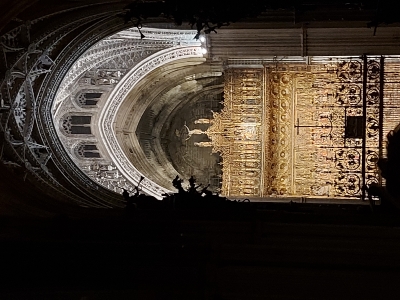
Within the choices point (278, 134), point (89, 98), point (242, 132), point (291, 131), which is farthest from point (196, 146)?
point (89, 98)

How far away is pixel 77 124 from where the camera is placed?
38.7ft

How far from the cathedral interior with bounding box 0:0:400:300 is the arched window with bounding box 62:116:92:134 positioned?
0.10 feet

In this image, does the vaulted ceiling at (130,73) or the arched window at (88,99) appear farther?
the arched window at (88,99)

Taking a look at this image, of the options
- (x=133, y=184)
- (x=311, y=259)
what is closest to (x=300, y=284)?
(x=311, y=259)

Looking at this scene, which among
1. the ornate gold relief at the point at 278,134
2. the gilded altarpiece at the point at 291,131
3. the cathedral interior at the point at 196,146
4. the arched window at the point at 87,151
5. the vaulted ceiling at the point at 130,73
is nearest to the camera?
the cathedral interior at the point at 196,146

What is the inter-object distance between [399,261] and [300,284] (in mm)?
637

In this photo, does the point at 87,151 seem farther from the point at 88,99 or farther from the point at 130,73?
the point at 130,73

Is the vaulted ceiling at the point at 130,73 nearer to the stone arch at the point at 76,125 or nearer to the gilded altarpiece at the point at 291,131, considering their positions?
the stone arch at the point at 76,125

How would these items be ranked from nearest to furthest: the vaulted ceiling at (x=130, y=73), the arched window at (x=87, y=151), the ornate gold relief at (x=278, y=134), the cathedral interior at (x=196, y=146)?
the cathedral interior at (x=196, y=146) → the vaulted ceiling at (x=130, y=73) → the arched window at (x=87, y=151) → the ornate gold relief at (x=278, y=134)

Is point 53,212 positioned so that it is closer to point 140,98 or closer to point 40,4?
point 40,4

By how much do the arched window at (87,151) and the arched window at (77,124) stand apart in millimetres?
302

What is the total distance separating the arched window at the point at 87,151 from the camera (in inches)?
462

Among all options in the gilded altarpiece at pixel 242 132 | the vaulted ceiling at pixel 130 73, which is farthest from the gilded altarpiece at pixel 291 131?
the vaulted ceiling at pixel 130 73

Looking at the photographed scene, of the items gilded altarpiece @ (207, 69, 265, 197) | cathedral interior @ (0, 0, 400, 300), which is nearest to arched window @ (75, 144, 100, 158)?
cathedral interior @ (0, 0, 400, 300)
